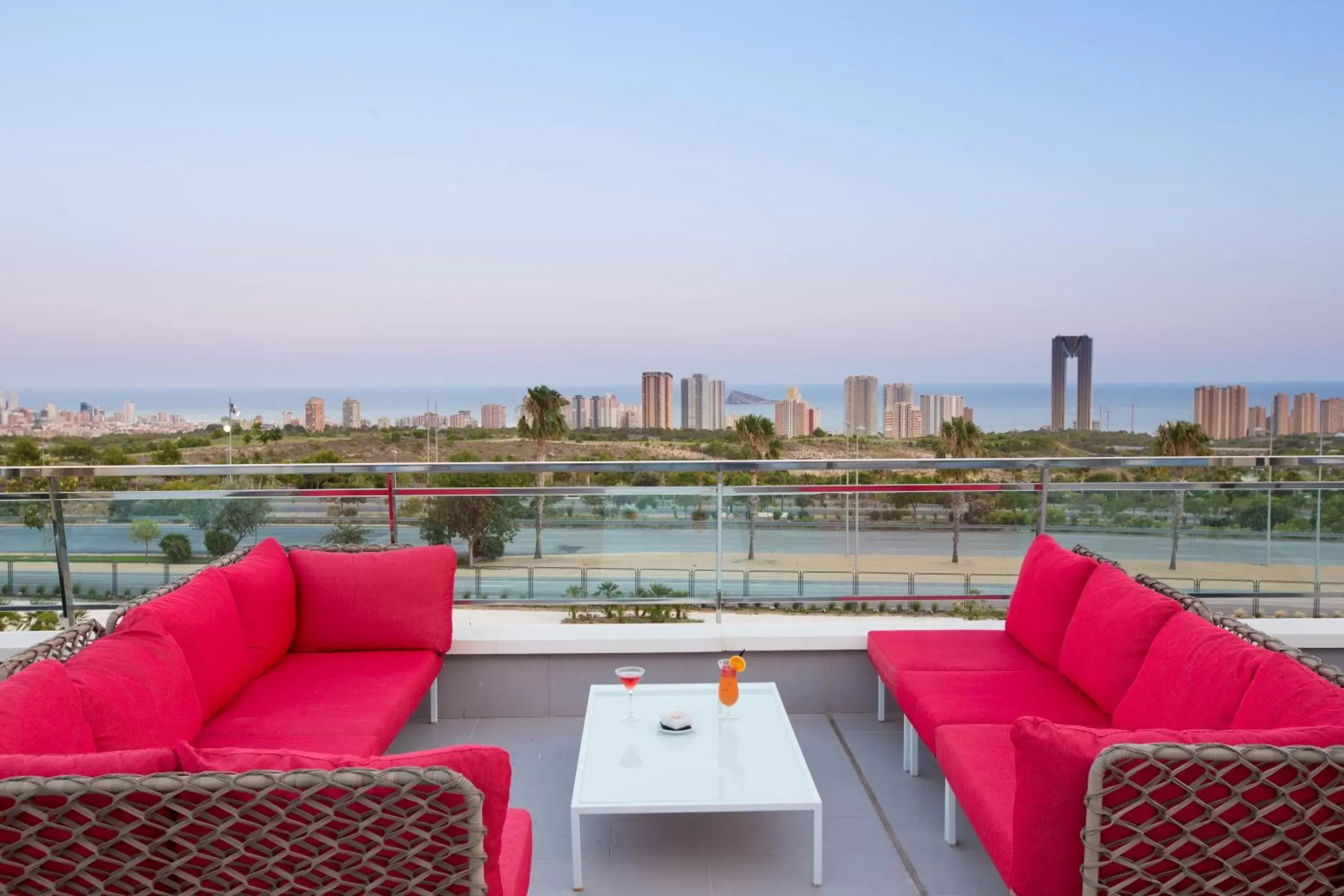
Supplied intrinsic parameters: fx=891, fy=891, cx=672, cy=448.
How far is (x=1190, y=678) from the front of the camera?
2322 millimetres

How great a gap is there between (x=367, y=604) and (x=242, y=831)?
227 cm

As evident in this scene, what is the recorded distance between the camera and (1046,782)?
6.10 feet

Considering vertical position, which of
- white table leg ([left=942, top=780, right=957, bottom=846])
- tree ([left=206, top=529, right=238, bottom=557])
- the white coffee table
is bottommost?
white table leg ([left=942, top=780, right=957, bottom=846])

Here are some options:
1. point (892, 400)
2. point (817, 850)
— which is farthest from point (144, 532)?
point (892, 400)

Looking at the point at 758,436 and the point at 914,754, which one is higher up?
the point at 758,436

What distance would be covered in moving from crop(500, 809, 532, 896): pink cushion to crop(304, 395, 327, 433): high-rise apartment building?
13693 mm

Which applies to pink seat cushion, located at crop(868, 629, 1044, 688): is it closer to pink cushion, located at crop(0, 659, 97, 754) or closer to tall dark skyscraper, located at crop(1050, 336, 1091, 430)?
pink cushion, located at crop(0, 659, 97, 754)

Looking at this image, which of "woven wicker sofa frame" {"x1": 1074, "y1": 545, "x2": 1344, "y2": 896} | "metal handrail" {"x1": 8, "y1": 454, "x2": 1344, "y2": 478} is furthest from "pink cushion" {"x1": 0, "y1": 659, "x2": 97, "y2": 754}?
"metal handrail" {"x1": 8, "y1": 454, "x2": 1344, "y2": 478}

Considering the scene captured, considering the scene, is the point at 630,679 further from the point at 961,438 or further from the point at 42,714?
the point at 961,438

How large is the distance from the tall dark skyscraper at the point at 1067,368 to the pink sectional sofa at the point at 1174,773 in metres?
8.93

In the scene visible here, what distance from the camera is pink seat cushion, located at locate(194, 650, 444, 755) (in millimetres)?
2773

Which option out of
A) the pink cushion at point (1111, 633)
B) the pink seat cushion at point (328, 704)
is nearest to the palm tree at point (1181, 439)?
the pink cushion at point (1111, 633)

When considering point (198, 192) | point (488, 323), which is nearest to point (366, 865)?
point (198, 192)

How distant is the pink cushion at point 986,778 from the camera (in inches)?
86.7
